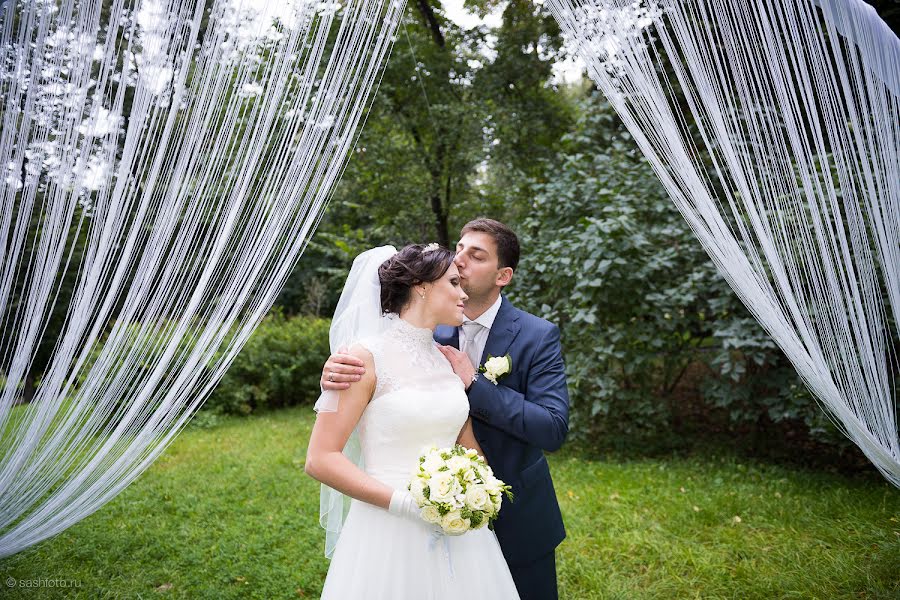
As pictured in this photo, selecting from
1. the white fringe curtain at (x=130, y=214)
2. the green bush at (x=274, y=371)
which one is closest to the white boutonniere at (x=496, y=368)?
the white fringe curtain at (x=130, y=214)

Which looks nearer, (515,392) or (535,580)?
(515,392)

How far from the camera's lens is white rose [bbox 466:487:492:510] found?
74.3 inches

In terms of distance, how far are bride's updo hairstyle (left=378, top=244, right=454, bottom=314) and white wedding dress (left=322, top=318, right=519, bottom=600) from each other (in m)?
0.17

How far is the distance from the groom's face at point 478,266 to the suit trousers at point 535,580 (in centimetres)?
108

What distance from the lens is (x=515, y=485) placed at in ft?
7.84

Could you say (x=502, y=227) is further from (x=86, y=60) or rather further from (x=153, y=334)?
(x=86, y=60)

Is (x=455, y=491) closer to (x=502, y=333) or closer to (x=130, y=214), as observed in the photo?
(x=502, y=333)

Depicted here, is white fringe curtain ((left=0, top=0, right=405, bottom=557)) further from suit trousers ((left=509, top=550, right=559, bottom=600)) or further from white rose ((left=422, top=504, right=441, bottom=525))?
suit trousers ((left=509, top=550, right=559, bottom=600))

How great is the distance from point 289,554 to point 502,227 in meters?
2.88

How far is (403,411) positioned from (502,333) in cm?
56

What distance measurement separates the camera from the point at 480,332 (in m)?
2.56

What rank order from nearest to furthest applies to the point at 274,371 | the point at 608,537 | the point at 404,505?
1. the point at 404,505
2. the point at 608,537
3. the point at 274,371

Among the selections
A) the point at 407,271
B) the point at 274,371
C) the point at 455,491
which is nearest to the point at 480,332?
the point at 407,271

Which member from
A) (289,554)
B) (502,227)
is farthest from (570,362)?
(502,227)
